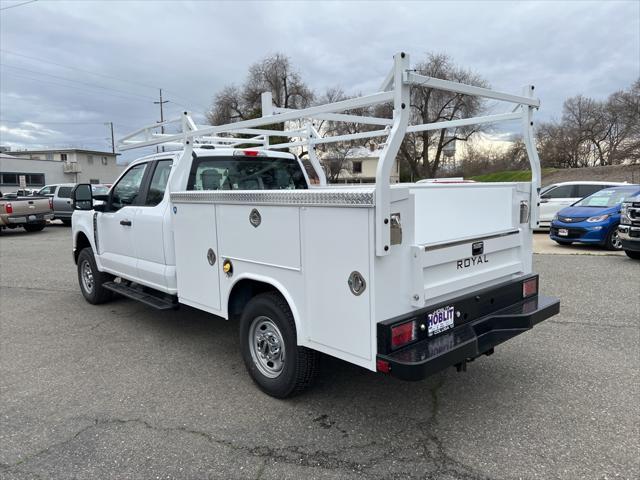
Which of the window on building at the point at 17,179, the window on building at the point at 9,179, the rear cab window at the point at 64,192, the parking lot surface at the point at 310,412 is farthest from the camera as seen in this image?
the window on building at the point at 17,179

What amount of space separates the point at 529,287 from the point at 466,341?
1271 millimetres

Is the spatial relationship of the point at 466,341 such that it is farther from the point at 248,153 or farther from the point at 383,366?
the point at 248,153

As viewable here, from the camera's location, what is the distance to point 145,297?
540 centimetres

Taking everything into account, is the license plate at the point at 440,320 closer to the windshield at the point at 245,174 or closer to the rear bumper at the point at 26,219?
the windshield at the point at 245,174

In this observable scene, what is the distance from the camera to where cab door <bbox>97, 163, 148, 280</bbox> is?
561cm

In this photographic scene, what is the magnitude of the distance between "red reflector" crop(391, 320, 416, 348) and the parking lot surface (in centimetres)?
73

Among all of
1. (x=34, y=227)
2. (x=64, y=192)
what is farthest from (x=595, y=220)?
(x=64, y=192)

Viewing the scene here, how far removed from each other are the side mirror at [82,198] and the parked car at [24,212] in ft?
45.4

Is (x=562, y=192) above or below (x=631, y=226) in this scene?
above

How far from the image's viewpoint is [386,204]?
2.85 metres

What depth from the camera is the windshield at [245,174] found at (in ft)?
16.3

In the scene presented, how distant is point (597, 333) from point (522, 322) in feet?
7.28

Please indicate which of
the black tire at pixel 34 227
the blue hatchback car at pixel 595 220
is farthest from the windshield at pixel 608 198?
the black tire at pixel 34 227

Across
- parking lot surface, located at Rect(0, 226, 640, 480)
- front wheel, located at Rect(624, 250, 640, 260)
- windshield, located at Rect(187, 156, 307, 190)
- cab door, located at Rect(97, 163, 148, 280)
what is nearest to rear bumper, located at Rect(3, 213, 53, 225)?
cab door, located at Rect(97, 163, 148, 280)
